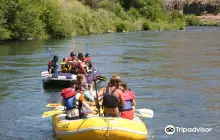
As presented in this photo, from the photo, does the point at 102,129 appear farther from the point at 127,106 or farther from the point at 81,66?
the point at 81,66

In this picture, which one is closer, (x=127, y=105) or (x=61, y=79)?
(x=127, y=105)

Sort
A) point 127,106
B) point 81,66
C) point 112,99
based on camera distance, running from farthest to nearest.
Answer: point 81,66, point 127,106, point 112,99

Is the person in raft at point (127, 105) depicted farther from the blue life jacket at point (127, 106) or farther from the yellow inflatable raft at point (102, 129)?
the yellow inflatable raft at point (102, 129)

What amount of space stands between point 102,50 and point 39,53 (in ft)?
15.5

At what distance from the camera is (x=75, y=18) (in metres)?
60.5

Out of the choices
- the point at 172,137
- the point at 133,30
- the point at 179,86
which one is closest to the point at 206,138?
the point at 172,137

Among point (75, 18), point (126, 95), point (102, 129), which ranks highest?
point (75, 18)

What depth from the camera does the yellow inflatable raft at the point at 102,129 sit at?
1045 cm

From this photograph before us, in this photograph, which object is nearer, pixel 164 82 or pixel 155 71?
pixel 164 82

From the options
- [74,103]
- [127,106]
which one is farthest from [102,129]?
[74,103]

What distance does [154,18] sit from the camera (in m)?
88.0

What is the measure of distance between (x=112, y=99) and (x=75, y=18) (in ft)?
165

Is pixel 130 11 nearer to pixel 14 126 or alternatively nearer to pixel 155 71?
pixel 155 71

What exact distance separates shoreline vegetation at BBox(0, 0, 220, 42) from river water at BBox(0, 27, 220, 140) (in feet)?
46.3
